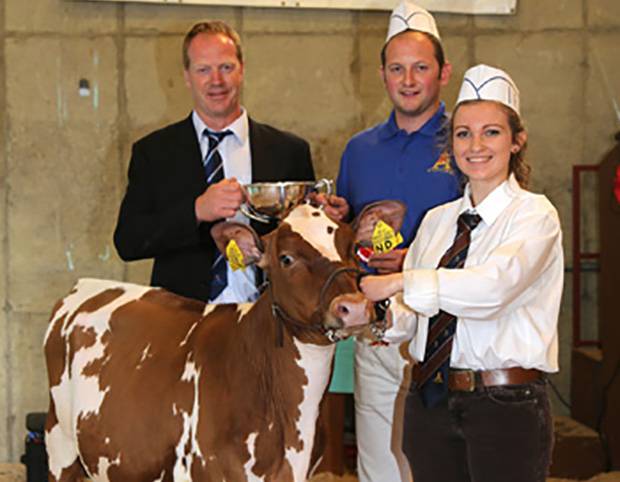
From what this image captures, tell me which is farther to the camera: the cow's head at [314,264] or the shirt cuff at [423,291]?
the cow's head at [314,264]

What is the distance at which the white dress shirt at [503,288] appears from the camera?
95.3 inches

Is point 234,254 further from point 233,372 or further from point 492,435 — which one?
point 492,435

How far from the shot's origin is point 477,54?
18.3 feet

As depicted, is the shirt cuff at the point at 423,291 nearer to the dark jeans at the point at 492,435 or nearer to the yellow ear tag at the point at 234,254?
the dark jeans at the point at 492,435

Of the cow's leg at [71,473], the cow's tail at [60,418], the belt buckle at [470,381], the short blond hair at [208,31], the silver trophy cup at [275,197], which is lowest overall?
the cow's leg at [71,473]

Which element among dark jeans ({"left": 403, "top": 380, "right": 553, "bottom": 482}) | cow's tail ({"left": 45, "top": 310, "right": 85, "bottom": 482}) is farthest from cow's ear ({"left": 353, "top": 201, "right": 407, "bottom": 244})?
cow's tail ({"left": 45, "top": 310, "right": 85, "bottom": 482})

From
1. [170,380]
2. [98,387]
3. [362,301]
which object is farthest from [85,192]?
[362,301]

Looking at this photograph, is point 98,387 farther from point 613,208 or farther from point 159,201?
point 613,208

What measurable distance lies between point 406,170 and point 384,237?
602mm

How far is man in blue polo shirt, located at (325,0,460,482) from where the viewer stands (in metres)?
3.40

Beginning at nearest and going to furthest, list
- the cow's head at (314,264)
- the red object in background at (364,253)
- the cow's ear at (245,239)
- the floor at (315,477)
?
1. the cow's head at (314,264)
2. the cow's ear at (245,239)
3. the red object in background at (364,253)
4. the floor at (315,477)

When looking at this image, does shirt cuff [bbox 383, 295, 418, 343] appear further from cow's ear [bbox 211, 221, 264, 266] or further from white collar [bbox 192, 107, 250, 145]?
white collar [bbox 192, 107, 250, 145]

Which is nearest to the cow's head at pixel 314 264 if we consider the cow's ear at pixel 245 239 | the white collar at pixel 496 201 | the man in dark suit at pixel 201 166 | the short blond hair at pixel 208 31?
the cow's ear at pixel 245 239

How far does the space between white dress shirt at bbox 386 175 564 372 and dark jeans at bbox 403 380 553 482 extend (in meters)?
0.09
